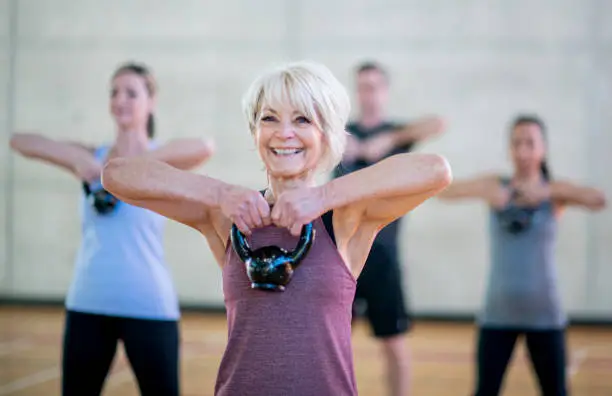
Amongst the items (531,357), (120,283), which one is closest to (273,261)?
(120,283)

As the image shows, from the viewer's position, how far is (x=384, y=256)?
4699mm

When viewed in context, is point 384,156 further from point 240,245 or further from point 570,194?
point 240,245

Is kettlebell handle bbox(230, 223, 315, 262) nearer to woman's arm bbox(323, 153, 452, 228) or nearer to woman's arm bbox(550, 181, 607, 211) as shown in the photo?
woman's arm bbox(323, 153, 452, 228)

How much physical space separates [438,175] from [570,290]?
704 cm

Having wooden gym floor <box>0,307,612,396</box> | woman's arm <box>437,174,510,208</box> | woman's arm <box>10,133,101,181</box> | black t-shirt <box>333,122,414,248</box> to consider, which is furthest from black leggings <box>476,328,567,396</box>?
woman's arm <box>10,133,101,181</box>

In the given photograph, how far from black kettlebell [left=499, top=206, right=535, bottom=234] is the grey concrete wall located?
4766mm

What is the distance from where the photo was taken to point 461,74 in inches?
350

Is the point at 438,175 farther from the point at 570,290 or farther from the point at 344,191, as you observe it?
the point at 570,290

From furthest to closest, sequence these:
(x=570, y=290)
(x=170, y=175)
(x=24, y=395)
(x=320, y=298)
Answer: (x=570, y=290) < (x=24, y=395) < (x=170, y=175) < (x=320, y=298)

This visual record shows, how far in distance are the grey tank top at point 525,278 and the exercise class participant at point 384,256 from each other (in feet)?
2.24

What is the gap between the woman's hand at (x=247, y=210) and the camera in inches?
81.2

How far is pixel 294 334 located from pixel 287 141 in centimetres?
46

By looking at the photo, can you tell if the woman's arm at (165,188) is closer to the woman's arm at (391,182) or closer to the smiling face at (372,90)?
the woman's arm at (391,182)

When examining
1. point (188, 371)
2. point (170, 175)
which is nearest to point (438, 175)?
point (170, 175)
